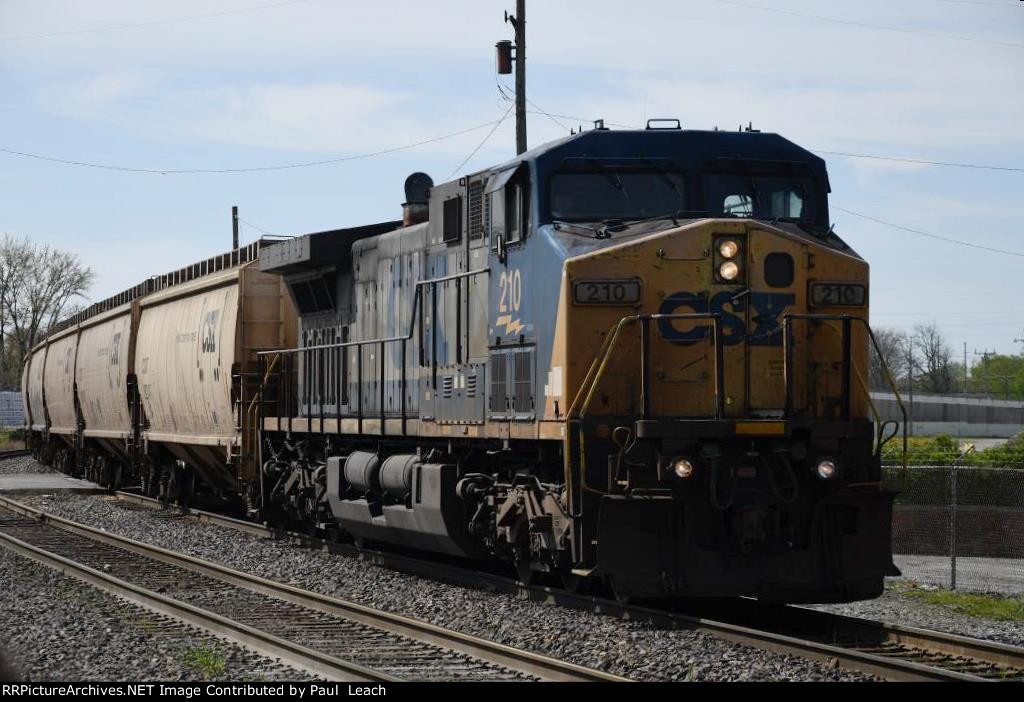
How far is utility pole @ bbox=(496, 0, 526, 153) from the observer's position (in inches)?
858

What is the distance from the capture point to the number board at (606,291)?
10688mm

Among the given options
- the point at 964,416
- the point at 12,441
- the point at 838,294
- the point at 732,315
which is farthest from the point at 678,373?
the point at 964,416

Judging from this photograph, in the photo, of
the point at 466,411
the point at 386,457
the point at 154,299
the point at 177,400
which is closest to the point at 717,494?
the point at 466,411

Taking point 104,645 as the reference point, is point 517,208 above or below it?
above

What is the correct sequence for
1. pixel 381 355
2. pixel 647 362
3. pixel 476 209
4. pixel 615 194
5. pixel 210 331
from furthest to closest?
pixel 210 331
pixel 381 355
pixel 476 209
pixel 615 194
pixel 647 362

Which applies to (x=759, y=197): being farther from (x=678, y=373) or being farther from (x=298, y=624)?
(x=298, y=624)

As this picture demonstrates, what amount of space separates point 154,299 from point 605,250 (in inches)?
683

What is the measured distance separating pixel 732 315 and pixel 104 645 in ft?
18.1

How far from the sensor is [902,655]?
9539 millimetres

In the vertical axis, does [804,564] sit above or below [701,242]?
below

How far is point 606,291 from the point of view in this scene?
10711 millimetres

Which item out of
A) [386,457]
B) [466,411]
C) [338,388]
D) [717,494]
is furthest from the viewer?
[338,388]

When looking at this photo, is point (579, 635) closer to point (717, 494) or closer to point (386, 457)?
point (717, 494)

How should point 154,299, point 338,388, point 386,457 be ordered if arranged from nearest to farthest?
point 386,457
point 338,388
point 154,299
